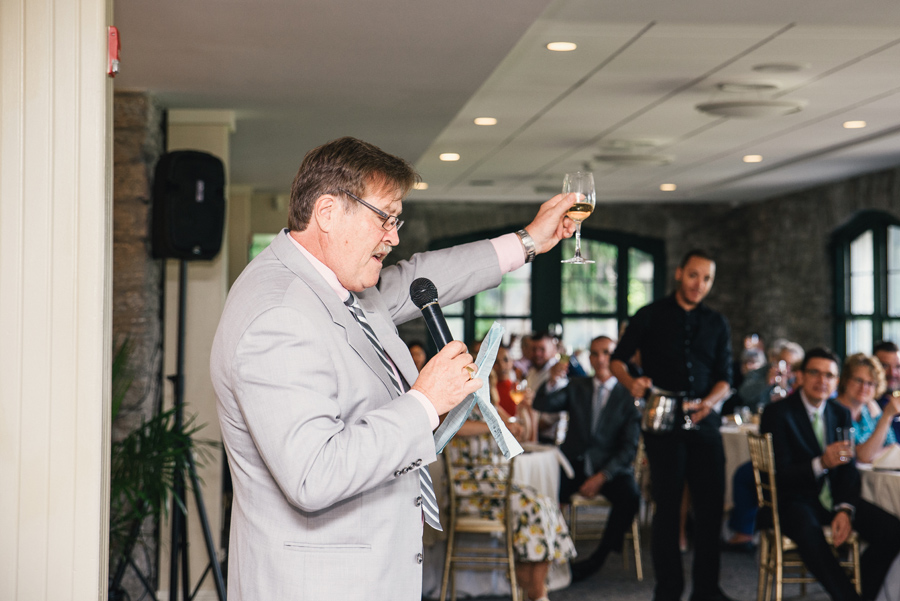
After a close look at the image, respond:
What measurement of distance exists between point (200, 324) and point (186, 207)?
86 centimetres

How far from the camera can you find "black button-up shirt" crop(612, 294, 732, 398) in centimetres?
466

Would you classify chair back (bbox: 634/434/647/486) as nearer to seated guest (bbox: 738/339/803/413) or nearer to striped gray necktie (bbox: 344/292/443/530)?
seated guest (bbox: 738/339/803/413)

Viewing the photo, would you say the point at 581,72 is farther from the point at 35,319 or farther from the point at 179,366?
the point at 35,319

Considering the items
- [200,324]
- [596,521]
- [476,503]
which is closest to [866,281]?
[596,521]

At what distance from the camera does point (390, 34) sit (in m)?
3.73

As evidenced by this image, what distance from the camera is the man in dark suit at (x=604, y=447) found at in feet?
18.9

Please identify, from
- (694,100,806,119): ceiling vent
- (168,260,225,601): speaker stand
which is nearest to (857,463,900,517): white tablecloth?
(694,100,806,119): ceiling vent

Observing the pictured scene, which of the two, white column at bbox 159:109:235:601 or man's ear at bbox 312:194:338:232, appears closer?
man's ear at bbox 312:194:338:232

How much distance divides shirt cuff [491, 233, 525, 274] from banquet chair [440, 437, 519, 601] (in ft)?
8.42

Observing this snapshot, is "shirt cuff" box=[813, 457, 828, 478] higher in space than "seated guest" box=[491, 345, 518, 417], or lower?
lower

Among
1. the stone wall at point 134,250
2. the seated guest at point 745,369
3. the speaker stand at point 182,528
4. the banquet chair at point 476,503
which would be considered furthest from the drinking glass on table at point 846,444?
the stone wall at point 134,250

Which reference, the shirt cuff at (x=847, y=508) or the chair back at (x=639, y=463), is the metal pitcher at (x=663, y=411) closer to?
the shirt cuff at (x=847, y=508)

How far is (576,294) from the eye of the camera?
1303cm

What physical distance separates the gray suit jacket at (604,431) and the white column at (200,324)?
236 centimetres
